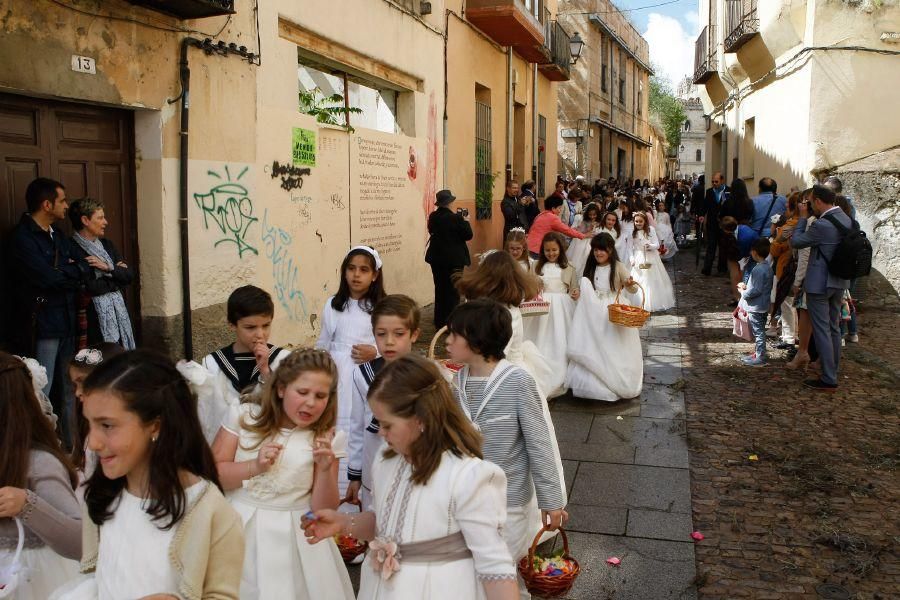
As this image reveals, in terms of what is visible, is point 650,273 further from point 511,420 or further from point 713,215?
point 511,420

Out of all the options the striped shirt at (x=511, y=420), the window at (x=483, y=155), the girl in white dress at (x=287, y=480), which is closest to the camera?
the girl in white dress at (x=287, y=480)

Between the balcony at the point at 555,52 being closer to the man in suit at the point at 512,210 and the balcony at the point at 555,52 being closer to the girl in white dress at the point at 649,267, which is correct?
the man in suit at the point at 512,210

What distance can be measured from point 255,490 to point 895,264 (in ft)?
39.7

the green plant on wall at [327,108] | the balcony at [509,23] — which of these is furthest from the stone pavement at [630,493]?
the balcony at [509,23]

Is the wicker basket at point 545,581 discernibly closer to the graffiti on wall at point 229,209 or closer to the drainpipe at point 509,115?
the graffiti on wall at point 229,209

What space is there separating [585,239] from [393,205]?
301 centimetres

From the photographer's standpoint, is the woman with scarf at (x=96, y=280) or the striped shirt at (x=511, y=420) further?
the woman with scarf at (x=96, y=280)

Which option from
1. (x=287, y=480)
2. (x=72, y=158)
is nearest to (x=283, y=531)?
(x=287, y=480)

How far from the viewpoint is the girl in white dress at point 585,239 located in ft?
41.7

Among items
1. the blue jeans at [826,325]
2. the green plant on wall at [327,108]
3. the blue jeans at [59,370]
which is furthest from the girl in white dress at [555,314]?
the blue jeans at [59,370]

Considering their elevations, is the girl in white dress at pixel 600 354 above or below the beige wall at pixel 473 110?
below

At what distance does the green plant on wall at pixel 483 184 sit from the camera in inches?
619

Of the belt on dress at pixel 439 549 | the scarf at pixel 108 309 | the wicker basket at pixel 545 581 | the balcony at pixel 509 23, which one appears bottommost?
the wicker basket at pixel 545 581

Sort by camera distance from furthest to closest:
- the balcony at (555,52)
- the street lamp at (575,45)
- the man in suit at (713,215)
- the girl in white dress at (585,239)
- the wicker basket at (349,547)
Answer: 1. the street lamp at (575,45)
2. the balcony at (555,52)
3. the man in suit at (713,215)
4. the girl in white dress at (585,239)
5. the wicker basket at (349,547)
